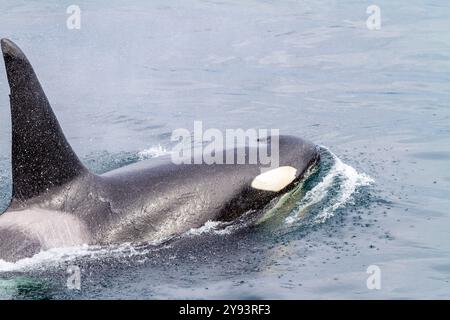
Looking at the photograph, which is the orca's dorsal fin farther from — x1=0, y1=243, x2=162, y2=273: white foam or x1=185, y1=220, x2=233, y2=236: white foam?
x1=185, y1=220, x2=233, y2=236: white foam

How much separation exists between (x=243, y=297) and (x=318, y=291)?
77 centimetres

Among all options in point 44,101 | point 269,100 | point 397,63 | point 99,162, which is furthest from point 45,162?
point 397,63

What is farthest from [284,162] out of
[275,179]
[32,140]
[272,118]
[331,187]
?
[272,118]

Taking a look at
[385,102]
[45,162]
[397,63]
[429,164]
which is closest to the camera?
[45,162]

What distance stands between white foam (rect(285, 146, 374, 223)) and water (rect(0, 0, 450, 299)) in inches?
1.2

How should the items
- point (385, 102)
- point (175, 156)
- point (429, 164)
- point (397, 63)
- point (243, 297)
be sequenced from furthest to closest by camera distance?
point (397, 63)
point (385, 102)
point (429, 164)
point (175, 156)
point (243, 297)

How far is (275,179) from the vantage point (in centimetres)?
1084

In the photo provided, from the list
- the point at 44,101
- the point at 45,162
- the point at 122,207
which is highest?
the point at 44,101

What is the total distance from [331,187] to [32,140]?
406 centimetres

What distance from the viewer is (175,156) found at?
420 inches

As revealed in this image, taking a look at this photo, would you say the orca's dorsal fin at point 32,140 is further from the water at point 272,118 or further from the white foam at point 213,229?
the white foam at point 213,229

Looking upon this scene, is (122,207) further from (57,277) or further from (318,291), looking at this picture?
(318,291)

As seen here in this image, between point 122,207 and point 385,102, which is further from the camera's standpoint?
point 385,102

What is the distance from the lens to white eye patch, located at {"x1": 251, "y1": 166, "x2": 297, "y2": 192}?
10703mm
